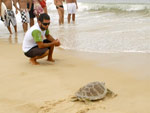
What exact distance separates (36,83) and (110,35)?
398cm

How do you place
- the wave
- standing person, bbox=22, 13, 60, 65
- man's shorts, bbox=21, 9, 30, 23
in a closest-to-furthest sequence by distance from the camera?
1. standing person, bbox=22, 13, 60, 65
2. man's shorts, bbox=21, 9, 30, 23
3. the wave

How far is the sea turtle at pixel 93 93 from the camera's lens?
3229mm

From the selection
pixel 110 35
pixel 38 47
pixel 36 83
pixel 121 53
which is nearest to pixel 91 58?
pixel 121 53

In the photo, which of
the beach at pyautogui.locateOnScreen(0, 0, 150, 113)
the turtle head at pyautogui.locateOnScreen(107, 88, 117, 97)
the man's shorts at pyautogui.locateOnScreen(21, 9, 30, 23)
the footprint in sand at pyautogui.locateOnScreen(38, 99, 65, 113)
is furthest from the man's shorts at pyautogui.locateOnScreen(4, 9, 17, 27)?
the turtle head at pyautogui.locateOnScreen(107, 88, 117, 97)

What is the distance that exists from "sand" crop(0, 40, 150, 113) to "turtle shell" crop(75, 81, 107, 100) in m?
0.07

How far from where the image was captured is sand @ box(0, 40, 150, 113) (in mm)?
3170

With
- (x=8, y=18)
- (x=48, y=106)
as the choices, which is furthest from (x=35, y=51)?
(x=8, y=18)

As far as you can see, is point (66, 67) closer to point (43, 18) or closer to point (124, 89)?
point (43, 18)

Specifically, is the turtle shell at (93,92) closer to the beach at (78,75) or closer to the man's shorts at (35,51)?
the beach at (78,75)

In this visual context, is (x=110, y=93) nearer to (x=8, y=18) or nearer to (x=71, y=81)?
(x=71, y=81)

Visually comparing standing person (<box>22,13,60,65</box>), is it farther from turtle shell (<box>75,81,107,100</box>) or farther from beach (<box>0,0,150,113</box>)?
turtle shell (<box>75,81,107,100</box>)

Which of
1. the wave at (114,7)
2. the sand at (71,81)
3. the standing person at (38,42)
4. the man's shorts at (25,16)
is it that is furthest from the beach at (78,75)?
the wave at (114,7)

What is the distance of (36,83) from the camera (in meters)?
4.01

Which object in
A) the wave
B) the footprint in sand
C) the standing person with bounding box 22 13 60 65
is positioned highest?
the standing person with bounding box 22 13 60 65
